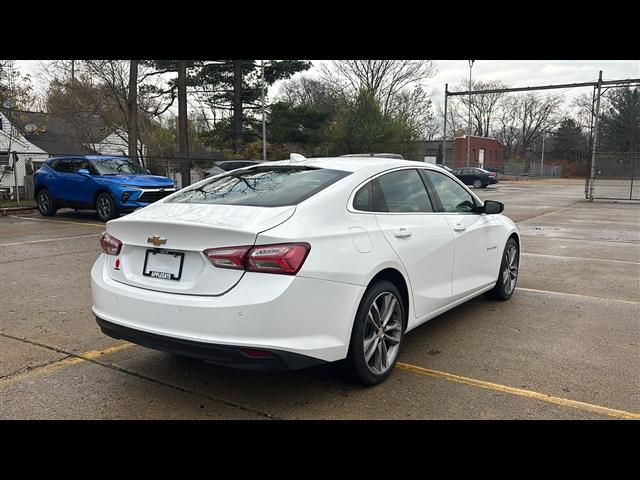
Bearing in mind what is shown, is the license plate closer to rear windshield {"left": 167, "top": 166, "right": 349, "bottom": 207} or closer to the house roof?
rear windshield {"left": 167, "top": 166, "right": 349, "bottom": 207}

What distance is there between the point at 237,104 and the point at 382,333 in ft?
88.8

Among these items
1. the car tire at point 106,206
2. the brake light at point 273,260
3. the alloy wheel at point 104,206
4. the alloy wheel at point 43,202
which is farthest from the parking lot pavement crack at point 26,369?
the alloy wheel at point 43,202

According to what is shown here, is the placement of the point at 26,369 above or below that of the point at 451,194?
below

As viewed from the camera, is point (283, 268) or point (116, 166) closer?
point (283, 268)

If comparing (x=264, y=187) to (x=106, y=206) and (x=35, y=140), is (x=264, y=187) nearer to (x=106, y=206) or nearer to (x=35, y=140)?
(x=106, y=206)

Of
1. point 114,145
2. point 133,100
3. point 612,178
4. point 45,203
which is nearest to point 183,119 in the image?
point 133,100

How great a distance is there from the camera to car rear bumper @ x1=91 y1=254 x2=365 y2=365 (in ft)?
9.67

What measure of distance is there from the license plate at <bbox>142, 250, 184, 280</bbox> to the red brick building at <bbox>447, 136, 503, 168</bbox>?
52587mm

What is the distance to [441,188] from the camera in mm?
4918

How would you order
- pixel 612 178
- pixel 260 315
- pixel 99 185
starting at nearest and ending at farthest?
pixel 260 315, pixel 99 185, pixel 612 178

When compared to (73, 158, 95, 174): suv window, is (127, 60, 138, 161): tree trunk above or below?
above

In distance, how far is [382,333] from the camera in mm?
3717

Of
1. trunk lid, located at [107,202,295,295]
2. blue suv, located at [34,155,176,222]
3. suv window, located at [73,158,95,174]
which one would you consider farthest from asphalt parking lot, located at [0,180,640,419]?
suv window, located at [73,158,95,174]

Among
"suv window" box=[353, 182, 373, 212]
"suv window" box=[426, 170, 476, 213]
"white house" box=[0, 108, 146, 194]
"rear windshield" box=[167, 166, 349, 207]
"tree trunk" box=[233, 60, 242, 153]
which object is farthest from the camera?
"tree trunk" box=[233, 60, 242, 153]
